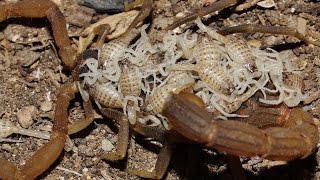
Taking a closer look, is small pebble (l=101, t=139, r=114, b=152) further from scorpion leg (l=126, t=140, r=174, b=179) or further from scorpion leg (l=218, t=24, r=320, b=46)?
scorpion leg (l=218, t=24, r=320, b=46)

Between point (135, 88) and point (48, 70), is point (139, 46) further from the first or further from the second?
point (48, 70)

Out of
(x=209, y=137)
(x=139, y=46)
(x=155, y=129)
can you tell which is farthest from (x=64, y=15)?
(x=209, y=137)

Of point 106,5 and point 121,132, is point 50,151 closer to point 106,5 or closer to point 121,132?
point 121,132

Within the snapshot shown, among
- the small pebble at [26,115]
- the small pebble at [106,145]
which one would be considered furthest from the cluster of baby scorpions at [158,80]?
the small pebble at [26,115]

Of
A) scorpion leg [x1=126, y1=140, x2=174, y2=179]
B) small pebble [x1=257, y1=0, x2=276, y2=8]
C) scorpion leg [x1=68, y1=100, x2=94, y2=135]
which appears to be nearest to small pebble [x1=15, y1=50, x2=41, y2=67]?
scorpion leg [x1=68, y1=100, x2=94, y2=135]

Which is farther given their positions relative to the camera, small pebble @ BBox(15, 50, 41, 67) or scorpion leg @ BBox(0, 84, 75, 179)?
small pebble @ BBox(15, 50, 41, 67)

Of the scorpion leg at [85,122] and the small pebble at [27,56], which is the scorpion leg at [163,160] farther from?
the small pebble at [27,56]
